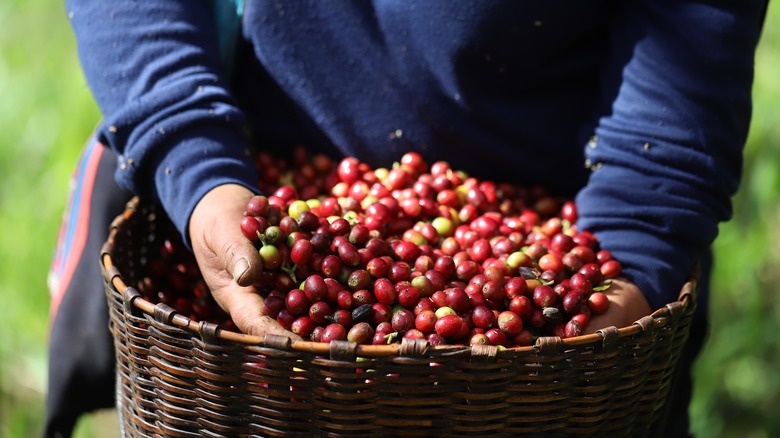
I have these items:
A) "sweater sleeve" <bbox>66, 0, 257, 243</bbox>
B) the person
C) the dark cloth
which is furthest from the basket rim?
the dark cloth

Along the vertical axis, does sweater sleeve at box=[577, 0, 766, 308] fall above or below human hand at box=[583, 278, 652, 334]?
above

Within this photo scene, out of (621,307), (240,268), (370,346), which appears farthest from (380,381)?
(621,307)

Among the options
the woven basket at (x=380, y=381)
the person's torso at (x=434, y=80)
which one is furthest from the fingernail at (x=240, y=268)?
the person's torso at (x=434, y=80)

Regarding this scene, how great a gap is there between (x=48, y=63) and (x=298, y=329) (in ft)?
10.1

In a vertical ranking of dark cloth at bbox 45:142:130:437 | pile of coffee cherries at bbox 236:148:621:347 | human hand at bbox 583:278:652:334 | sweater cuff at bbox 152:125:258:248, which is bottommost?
dark cloth at bbox 45:142:130:437

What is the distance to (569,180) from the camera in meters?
1.79

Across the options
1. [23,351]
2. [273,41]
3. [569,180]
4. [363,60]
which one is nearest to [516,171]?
[569,180]

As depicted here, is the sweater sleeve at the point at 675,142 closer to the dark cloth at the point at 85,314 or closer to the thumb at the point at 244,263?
the thumb at the point at 244,263

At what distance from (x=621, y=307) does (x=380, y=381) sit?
0.48 metres

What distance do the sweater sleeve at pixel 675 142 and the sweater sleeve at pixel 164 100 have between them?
0.69 meters

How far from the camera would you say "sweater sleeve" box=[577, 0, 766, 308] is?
4.90ft

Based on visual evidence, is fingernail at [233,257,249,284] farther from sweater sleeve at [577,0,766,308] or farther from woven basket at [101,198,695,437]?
sweater sleeve at [577,0,766,308]

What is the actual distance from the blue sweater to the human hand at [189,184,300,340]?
0.05 meters

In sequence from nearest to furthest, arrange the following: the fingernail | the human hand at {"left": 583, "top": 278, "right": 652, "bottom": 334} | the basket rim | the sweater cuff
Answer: the basket rim, the fingernail, the human hand at {"left": 583, "top": 278, "right": 652, "bottom": 334}, the sweater cuff
